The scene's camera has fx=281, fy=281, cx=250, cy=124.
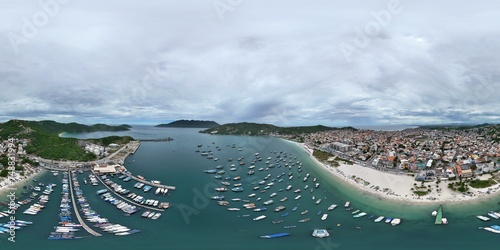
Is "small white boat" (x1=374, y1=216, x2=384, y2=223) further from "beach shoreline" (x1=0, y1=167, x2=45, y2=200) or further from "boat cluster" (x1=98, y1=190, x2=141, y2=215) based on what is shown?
"beach shoreline" (x1=0, y1=167, x2=45, y2=200)

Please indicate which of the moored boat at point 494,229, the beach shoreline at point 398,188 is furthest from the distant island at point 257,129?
the moored boat at point 494,229

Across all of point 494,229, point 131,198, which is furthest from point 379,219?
point 131,198

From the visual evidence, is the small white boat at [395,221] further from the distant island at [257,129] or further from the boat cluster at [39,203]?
the distant island at [257,129]

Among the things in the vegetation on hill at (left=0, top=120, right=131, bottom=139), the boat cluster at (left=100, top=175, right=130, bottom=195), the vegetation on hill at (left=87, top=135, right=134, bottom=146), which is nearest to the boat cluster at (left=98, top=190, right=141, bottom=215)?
the boat cluster at (left=100, top=175, right=130, bottom=195)

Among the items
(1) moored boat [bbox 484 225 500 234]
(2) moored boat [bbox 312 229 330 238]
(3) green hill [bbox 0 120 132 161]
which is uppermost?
(3) green hill [bbox 0 120 132 161]

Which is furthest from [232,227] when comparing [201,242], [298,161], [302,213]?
[298,161]

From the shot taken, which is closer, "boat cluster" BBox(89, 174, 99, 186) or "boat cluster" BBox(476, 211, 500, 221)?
"boat cluster" BBox(476, 211, 500, 221)

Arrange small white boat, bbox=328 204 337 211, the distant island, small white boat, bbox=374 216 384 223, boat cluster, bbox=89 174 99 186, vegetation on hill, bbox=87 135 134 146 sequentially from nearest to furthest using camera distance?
small white boat, bbox=374 216 384 223, small white boat, bbox=328 204 337 211, boat cluster, bbox=89 174 99 186, vegetation on hill, bbox=87 135 134 146, the distant island

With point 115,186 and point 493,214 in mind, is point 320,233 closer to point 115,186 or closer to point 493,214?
point 493,214

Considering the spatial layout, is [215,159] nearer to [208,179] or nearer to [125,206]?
[208,179]
